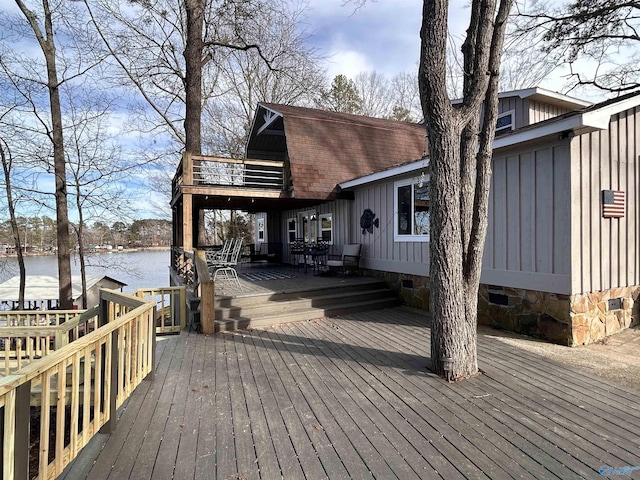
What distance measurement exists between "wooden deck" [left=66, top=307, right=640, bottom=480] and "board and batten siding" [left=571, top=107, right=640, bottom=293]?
1.65m

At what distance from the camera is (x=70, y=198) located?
36.9ft

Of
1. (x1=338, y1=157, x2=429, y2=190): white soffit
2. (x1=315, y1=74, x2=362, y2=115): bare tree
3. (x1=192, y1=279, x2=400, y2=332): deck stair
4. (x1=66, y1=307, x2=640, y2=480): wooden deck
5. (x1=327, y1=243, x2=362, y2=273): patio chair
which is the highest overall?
(x1=315, y1=74, x2=362, y2=115): bare tree

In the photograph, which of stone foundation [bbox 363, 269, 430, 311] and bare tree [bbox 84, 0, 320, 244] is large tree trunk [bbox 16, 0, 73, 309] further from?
stone foundation [bbox 363, 269, 430, 311]

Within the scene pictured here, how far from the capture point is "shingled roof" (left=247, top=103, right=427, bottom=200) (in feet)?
28.4

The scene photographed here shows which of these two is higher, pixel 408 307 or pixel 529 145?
pixel 529 145

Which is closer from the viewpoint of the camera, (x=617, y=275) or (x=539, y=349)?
(x=539, y=349)

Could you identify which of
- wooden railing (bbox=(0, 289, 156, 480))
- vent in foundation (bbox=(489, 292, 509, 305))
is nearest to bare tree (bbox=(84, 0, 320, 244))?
wooden railing (bbox=(0, 289, 156, 480))

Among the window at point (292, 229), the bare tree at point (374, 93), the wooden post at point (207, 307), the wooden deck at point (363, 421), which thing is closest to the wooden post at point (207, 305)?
the wooden post at point (207, 307)

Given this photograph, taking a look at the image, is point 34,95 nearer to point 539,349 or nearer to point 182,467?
point 182,467

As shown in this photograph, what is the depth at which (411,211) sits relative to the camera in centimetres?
693

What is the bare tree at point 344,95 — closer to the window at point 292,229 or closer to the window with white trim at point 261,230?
the window with white trim at point 261,230

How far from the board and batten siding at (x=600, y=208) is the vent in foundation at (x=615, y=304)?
22 centimetres

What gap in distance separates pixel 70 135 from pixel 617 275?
14.2 metres

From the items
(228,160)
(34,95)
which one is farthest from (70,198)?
(228,160)
